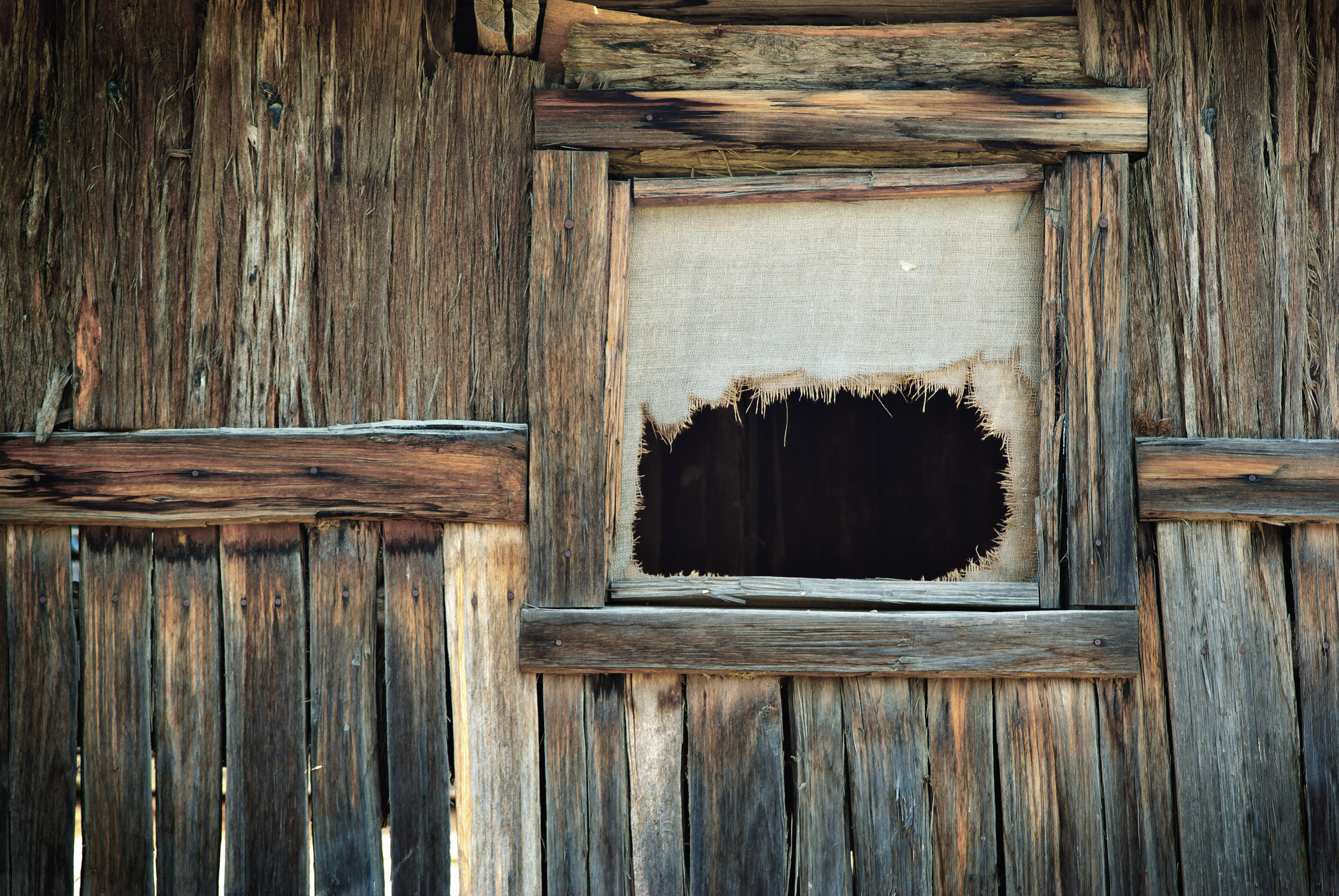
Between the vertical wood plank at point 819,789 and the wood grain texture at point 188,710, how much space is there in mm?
1673

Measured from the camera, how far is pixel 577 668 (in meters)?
2.42

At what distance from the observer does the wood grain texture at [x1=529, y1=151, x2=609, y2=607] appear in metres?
2.44

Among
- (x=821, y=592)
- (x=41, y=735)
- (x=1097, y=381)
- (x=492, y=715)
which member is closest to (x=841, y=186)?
(x=1097, y=381)

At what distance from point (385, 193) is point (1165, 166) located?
2.29m

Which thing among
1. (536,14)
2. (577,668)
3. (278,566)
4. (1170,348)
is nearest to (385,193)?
(536,14)

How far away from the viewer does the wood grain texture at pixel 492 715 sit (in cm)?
243

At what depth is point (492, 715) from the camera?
8.02 ft

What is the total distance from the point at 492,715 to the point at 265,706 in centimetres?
66

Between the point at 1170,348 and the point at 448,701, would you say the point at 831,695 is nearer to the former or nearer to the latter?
the point at 448,701

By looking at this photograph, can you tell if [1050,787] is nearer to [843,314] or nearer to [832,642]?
[832,642]

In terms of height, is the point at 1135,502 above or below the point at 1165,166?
below

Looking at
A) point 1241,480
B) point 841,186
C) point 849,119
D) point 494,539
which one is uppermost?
point 849,119

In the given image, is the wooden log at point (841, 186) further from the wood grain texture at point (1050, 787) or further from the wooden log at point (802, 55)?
the wood grain texture at point (1050, 787)

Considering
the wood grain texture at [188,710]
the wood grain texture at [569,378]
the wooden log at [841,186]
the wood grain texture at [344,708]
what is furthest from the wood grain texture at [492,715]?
the wooden log at [841,186]
